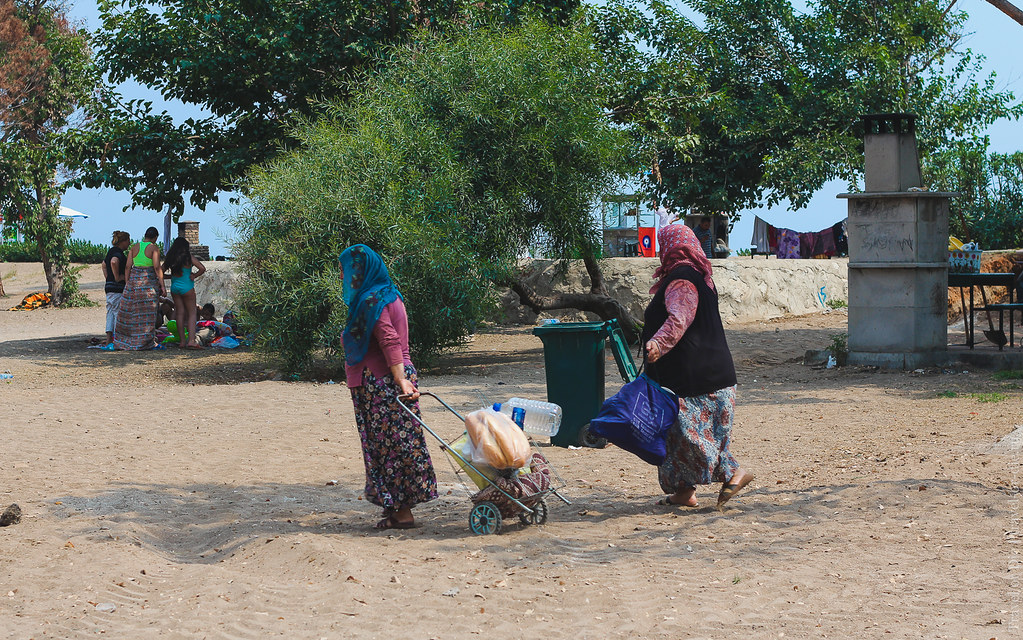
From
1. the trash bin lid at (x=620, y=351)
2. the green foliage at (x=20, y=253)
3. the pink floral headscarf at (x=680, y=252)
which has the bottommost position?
the trash bin lid at (x=620, y=351)

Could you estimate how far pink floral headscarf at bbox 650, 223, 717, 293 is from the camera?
6.16m

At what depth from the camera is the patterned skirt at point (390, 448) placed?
5.91 meters

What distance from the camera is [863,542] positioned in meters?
5.50

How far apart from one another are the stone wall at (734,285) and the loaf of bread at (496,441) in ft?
39.0

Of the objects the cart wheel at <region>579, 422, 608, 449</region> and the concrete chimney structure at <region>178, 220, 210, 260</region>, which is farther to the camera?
the concrete chimney structure at <region>178, 220, 210, 260</region>

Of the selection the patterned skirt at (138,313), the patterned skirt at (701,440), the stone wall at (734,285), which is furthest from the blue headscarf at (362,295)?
the stone wall at (734,285)

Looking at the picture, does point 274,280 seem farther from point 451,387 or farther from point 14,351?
point 14,351

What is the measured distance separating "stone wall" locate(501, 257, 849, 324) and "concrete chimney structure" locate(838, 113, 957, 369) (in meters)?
5.46

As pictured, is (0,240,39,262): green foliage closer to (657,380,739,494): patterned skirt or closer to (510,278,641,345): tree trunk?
(510,278,641,345): tree trunk

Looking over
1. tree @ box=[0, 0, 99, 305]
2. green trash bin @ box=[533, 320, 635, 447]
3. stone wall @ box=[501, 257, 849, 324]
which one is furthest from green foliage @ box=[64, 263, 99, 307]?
green trash bin @ box=[533, 320, 635, 447]

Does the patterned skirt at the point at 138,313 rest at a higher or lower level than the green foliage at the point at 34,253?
lower

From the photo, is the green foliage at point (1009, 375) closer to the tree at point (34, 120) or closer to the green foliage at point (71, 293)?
the tree at point (34, 120)

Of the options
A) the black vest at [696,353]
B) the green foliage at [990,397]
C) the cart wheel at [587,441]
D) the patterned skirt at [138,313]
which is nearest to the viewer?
the black vest at [696,353]

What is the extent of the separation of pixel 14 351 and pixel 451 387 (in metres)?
8.90
